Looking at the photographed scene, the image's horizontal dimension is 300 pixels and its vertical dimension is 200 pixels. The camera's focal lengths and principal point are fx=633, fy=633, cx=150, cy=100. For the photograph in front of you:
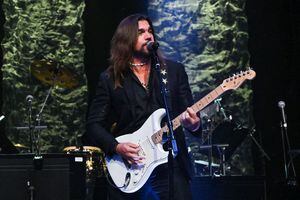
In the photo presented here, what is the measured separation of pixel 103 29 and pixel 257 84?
2.44 m

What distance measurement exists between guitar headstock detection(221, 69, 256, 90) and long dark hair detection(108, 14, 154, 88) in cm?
78

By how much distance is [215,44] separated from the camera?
27.8 ft

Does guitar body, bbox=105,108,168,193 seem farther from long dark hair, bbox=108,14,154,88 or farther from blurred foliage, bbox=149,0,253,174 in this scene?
blurred foliage, bbox=149,0,253,174

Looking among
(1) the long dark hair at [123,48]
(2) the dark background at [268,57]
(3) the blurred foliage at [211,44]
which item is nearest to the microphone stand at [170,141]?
(1) the long dark hair at [123,48]

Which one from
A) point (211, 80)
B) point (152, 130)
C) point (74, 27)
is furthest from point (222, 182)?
point (74, 27)

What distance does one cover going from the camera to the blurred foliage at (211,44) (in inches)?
334

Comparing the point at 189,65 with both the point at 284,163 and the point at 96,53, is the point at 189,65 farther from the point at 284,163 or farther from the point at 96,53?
the point at 284,163

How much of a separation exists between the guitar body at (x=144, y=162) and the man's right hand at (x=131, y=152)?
1.5 inches

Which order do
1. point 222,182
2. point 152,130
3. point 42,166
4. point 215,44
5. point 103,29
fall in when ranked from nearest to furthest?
point 152,130
point 42,166
point 222,182
point 215,44
point 103,29

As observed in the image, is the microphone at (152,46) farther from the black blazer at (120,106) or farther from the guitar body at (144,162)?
the guitar body at (144,162)

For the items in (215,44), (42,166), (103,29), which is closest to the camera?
(42,166)

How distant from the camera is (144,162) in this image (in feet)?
15.3

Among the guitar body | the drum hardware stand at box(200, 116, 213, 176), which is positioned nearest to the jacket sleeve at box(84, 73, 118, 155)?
the guitar body

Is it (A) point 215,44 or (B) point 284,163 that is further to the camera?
(B) point 284,163
